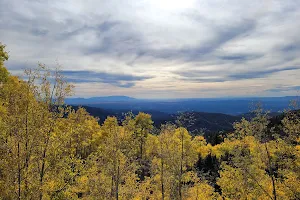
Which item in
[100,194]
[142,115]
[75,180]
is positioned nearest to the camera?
[75,180]

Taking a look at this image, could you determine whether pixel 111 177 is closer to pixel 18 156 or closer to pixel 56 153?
pixel 56 153

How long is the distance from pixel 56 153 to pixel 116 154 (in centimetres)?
933

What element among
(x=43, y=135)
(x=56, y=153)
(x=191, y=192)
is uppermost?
(x=43, y=135)

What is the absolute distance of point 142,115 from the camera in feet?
256

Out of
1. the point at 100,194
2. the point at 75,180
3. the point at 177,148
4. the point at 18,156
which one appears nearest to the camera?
the point at 18,156

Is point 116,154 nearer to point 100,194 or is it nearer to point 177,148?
point 100,194

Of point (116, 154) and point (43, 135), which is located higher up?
point (43, 135)

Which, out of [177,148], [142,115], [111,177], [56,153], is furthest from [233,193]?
[142,115]

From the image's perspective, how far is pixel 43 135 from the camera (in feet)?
46.4

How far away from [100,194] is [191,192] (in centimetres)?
1291

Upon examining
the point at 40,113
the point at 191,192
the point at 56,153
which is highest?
the point at 40,113

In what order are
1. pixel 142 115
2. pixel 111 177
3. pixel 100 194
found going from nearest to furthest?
pixel 100 194 → pixel 111 177 → pixel 142 115

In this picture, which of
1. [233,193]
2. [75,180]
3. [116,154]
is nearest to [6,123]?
[75,180]

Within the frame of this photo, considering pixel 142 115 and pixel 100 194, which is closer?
pixel 100 194
